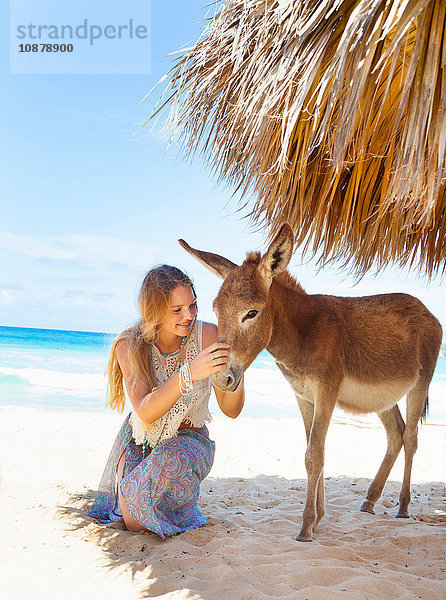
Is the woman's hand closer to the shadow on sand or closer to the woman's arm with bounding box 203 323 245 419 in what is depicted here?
the woman's arm with bounding box 203 323 245 419

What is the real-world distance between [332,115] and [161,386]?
1.96 m

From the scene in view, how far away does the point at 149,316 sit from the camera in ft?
10.9

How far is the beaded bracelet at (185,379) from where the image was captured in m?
2.89

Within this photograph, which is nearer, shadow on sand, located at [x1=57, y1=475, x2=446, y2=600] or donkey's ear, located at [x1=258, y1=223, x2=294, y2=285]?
shadow on sand, located at [x1=57, y1=475, x2=446, y2=600]

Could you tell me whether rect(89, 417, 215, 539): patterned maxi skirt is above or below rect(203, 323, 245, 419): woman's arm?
below

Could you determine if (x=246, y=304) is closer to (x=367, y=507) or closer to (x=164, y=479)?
(x=164, y=479)

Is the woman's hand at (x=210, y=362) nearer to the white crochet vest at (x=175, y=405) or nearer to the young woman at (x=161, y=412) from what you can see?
the young woman at (x=161, y=412)

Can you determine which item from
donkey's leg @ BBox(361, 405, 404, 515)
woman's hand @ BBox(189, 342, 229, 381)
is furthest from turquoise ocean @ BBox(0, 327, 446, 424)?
woman's hand @ BBox(189, 342, 229, 381)

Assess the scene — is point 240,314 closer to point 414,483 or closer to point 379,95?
point 379,95

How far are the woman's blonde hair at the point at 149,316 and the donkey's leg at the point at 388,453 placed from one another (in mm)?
1918

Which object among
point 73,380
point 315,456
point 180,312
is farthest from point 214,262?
point 73,380

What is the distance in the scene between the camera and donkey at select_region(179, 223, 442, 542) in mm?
3096

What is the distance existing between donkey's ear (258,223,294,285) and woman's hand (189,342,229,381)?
0.61 metres

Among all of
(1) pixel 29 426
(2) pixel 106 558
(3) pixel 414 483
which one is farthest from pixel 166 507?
(1) pixel 29 426
